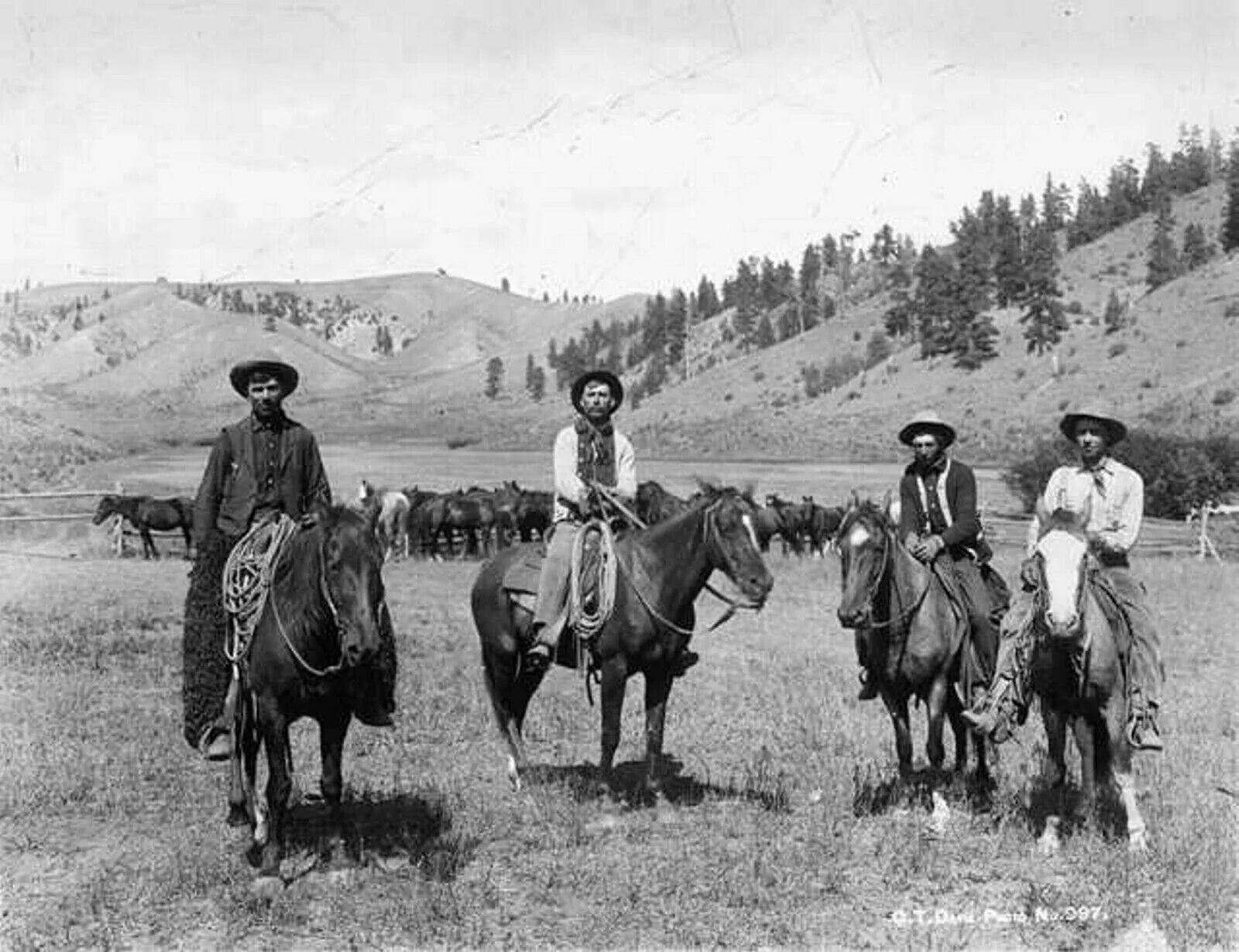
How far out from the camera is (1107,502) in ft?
26.2

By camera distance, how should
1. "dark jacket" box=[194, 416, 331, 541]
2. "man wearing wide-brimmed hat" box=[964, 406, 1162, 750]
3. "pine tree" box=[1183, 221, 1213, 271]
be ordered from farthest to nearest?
"pine tree" box=[1183, 221, 1213, 271], "man wearing wide-brimmed hat" box=[964, 406, 1162, 750], "dark jacket" box=[194, 416, 331, 541]

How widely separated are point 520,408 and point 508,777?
128825 mm

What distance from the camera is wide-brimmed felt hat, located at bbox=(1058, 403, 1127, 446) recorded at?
8039 millimetres

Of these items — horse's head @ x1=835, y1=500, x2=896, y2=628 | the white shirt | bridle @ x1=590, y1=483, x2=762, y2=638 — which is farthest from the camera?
the white shirt

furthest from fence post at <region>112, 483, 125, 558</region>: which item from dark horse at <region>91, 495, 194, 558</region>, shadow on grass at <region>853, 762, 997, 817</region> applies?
shadow on grass at <region>853, 762, 997, 817</region>

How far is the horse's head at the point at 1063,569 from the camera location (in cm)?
704

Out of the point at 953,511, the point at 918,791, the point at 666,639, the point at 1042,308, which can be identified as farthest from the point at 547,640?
the point at 1042,308

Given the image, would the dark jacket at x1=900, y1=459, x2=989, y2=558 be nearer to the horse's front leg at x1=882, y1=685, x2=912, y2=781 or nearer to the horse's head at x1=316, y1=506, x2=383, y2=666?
the horse's front leg at x1=882, y1=685, x2=912, y2=781

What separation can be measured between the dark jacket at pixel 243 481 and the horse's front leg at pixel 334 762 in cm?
133

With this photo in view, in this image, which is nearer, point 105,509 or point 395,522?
point 105,509

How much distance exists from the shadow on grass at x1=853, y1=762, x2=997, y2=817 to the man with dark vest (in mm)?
717

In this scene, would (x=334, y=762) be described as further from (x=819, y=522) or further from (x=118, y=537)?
(x=819, y=522)

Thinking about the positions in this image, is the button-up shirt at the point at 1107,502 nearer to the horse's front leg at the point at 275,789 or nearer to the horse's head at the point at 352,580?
the horse's head at the point at 352,580

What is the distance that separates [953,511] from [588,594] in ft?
9.55
